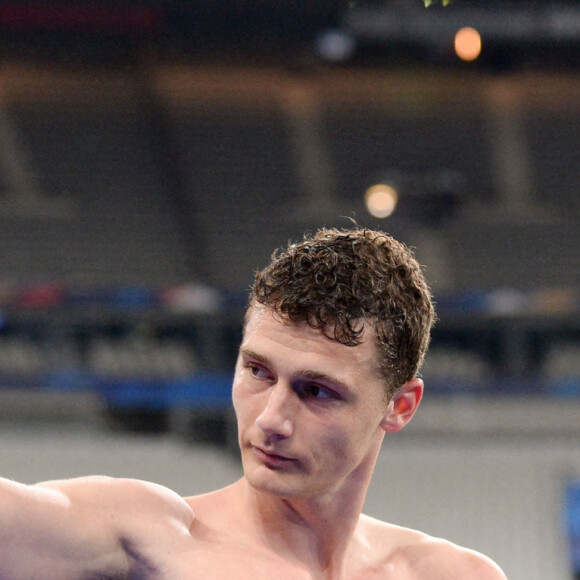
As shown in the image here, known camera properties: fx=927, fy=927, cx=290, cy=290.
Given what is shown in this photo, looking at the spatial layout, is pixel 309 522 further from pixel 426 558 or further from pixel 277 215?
pixel 277 215

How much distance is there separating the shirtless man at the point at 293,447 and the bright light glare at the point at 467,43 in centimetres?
584

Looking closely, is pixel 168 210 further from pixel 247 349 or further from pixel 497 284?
pixel 247 349

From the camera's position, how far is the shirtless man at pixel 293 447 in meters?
1.65

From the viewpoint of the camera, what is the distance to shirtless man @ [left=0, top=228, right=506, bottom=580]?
5.42ft

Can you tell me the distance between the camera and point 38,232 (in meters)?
11.4

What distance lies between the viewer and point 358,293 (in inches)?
70.9

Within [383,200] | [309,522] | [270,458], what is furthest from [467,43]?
[270,458]

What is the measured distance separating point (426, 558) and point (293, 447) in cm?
58

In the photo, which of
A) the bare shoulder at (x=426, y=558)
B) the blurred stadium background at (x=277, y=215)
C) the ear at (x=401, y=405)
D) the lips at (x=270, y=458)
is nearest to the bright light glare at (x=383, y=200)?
the blurred stadium background at (x=277, y=215)

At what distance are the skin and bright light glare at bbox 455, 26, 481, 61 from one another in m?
5.94

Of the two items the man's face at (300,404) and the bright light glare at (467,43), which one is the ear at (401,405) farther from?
the bright light glare at (467,43)

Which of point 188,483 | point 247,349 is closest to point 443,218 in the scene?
point 188,483

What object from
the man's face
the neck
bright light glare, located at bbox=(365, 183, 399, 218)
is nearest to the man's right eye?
the man's face

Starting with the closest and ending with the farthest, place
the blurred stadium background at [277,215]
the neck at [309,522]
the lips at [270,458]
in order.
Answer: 1. the lips at [270,458]
2. the neck at [309,522]
3. the blurred stadium background at [277,215]
